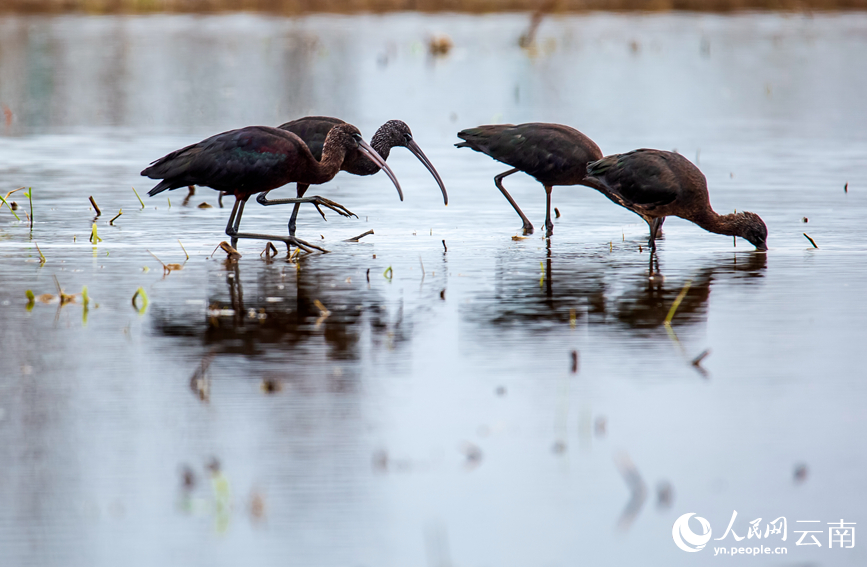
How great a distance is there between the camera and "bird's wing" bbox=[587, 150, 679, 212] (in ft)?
34.0

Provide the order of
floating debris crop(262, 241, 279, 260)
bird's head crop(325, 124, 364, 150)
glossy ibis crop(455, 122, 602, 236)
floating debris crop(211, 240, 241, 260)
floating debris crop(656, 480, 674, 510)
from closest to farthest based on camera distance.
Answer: floating debris crop(656, 480, 674, 510), floating debris crop(211, 240, 241, 260), floating debris crop(262, 241, 279, 260), bird's head crop(325, 124, 364, 150), glossy ibis crop(455, 122, 602, 236)

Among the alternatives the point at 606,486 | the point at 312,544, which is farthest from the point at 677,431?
the point at 312,544

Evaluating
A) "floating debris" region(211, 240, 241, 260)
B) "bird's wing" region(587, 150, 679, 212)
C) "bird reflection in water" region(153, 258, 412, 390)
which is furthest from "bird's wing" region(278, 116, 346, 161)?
"bird's wing" region(587, 150, 679, 212)

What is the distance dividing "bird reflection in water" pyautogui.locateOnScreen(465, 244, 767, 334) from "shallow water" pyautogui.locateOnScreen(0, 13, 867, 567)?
0.13 feet

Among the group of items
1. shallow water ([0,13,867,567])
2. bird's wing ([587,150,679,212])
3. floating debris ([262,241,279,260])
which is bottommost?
shallow water ([0,13,867,567])

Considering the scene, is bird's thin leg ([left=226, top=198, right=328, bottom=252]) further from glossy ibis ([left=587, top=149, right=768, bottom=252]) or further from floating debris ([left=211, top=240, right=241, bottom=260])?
glossy ibis ([left=587, top=149, right=768, bottom=252])

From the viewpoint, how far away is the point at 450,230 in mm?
11461

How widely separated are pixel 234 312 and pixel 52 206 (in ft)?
17.6

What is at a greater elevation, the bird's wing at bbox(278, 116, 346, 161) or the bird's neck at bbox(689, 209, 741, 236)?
the bird's wing at bbox(278, 116, 346, 161)

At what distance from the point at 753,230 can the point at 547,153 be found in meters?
2.09

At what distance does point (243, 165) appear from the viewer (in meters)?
9.94

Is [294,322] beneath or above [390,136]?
beneath

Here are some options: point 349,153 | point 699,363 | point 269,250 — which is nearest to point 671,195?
point 349,153
